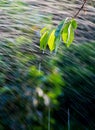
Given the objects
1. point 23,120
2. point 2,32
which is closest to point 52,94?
point 23,120

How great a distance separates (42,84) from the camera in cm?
253

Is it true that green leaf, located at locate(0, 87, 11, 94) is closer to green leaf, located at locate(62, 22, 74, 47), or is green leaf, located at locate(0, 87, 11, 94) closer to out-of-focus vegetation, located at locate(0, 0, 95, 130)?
out-of-focus vegetation, located at locate(0, 0, 95, 130)

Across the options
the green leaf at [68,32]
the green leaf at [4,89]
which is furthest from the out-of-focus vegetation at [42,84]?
the green leaf at [68,32]

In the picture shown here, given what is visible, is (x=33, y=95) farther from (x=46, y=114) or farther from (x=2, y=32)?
(x=2, y=32)

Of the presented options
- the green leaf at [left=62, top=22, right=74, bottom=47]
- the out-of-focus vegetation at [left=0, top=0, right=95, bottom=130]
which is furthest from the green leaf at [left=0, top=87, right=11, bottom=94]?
the green leaf at [left=62, top=22, right=74, bottom=47]

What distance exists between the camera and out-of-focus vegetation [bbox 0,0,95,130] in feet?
7.74

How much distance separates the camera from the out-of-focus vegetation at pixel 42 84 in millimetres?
2359

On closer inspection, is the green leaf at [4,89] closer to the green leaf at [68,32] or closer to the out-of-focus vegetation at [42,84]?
the out-of-focus vegetation at [42,84]

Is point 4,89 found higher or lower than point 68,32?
lower

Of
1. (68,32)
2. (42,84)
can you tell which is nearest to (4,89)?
(42,84)

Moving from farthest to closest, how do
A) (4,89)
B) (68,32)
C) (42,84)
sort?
1. (42,84)
2. (4,89)
3. (68,32)

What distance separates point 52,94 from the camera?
2.51m

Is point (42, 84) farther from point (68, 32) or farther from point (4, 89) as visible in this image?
point (68, 32)

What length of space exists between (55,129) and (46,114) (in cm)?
10
